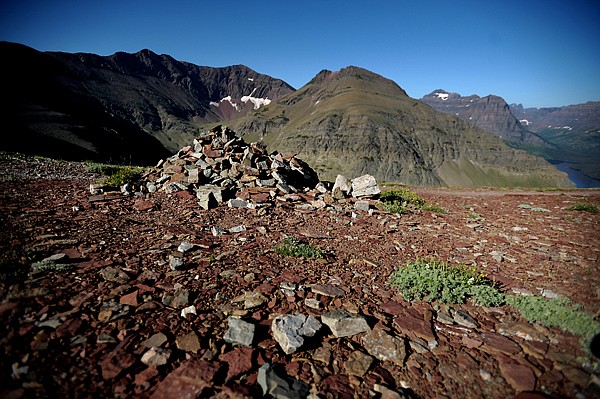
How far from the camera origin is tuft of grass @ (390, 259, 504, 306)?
15.1ft

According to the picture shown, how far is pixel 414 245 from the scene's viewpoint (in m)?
7.27

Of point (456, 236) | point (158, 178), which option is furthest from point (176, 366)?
point (158, 178)

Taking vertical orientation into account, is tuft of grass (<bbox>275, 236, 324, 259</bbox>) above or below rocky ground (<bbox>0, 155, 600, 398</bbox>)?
above

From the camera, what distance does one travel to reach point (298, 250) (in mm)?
6062

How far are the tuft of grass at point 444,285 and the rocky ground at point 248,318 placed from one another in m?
0.18

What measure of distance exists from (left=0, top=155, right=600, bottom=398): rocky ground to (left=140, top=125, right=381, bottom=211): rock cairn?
259cm

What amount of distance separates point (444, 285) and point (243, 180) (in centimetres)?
830

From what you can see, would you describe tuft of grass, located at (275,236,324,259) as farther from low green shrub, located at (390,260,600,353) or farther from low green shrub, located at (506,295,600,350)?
low green shrub, located at (506,295,600,350)

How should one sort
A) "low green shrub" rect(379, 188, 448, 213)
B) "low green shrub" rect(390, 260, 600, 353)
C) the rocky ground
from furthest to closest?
"low green shrub" rect(379, 188, 448, 213) < "low green shrub" rect(390, 260, 600, 353) < the rocky ground

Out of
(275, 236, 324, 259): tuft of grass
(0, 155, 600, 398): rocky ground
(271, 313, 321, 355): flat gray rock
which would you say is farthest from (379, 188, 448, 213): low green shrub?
(271, 313, 321, 355): flat gray rock

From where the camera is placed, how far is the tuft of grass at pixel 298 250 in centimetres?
589

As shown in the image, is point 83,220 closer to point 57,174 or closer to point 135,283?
point 135,283

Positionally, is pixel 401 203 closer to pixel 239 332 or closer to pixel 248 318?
pixel 248 318

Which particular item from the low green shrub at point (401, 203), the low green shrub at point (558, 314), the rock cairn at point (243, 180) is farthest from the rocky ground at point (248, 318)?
the low green shrub at point (401, 203)
